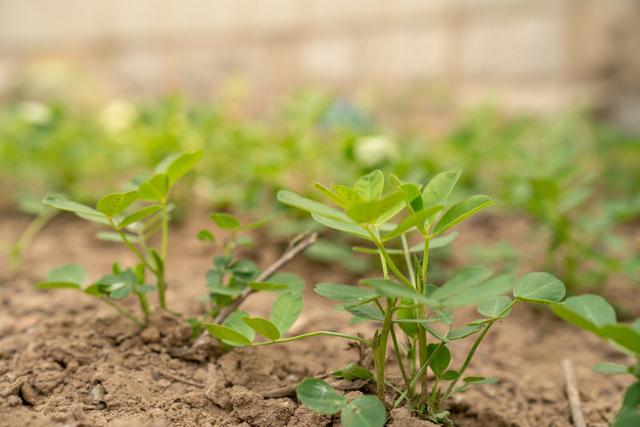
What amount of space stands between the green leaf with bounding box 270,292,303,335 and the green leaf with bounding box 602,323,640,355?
36 centimetres

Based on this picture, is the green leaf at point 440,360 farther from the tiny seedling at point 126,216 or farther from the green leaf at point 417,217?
Answer: the tiny seedling at point 126,216

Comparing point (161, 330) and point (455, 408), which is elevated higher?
point (161, 330)

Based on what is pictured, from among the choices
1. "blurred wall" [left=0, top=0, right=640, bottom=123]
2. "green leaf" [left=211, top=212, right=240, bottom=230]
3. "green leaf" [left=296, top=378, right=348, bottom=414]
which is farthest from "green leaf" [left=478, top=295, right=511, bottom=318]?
"blurred wall" [left=0, top=0, right=640, bottom=123]

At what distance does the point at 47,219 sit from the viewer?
1.91m

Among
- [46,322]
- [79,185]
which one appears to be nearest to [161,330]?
[46,322]

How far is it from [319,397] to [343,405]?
0.10ft

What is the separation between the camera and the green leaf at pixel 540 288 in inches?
30.6

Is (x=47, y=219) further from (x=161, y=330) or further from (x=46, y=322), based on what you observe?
(x=161, y=330)

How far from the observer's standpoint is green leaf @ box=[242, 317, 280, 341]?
77cm

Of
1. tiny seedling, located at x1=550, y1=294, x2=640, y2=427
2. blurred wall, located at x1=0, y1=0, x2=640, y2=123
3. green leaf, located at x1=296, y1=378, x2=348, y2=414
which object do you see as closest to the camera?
tiny seedling, located at x1=550, y1=294, x2=640, y2=427

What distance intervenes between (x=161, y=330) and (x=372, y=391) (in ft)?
1.13

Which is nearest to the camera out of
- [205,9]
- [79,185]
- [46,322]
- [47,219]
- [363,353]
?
[363,353]

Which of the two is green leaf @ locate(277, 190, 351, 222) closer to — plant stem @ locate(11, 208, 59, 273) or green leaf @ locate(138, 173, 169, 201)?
green leaf @ locate(138, 173, 169, 201)

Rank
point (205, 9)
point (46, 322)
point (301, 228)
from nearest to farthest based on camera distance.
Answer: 1. point (46, 322)
2. point (301, 228)
3. point (205, 9)
